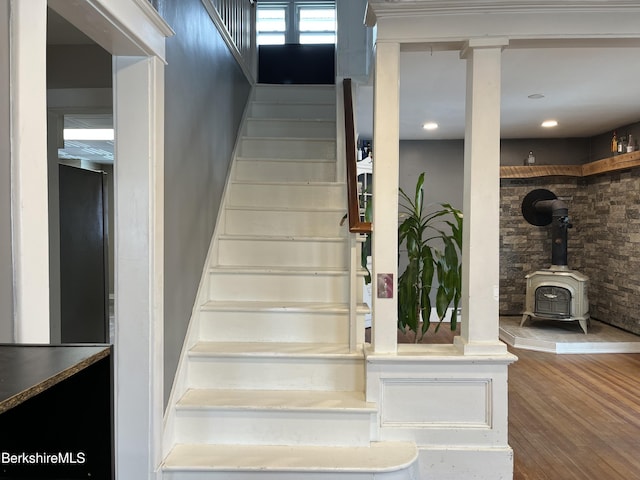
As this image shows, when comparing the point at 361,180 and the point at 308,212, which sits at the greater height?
the point at 361,180

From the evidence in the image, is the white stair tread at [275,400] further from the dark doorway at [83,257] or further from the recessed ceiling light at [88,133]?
the recessed ceiling light at [88,133]

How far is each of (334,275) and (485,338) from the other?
100 cm

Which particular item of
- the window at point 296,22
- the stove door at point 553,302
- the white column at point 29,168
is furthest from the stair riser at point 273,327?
the window at point 296,22

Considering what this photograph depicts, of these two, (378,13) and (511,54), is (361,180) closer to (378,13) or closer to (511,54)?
(511,54)

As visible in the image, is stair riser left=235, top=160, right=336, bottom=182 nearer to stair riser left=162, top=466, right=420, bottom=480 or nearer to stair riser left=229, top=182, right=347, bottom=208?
stair riser left=229, top=182, right=347, bottom=208

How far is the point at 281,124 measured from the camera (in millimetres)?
4098

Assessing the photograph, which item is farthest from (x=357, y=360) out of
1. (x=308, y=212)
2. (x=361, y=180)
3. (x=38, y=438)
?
(x=361, y=180)

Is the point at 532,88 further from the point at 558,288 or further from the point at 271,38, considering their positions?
the point at 271,38

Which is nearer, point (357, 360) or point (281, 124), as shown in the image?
point (357, 360)

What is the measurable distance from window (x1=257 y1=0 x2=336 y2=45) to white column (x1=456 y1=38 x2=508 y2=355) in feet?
15.2

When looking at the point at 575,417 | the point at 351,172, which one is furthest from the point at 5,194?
the point at 575,417

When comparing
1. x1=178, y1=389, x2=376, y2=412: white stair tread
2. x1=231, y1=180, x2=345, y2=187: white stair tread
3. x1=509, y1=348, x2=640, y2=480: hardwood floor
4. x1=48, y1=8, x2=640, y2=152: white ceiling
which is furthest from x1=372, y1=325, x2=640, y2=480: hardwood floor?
x1=48, y1=8, x2=640, y2=152: white ceiling

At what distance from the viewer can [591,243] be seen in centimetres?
574

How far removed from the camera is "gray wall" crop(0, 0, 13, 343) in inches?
36.2
